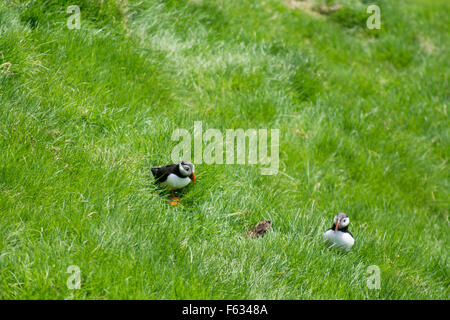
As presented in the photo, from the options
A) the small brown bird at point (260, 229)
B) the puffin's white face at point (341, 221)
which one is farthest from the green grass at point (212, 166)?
the puffin's white face at point (341, 221)

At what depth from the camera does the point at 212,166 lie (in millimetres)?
5156

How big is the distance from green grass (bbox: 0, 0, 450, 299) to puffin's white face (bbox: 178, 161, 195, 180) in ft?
0.82

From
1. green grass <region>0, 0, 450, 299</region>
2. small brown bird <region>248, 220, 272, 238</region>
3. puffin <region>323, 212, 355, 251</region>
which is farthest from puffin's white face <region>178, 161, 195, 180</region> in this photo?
puffin <region>323, 212, 355, 251</region>

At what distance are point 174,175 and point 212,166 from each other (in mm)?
654

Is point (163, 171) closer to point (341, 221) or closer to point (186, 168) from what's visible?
point (186, 168)

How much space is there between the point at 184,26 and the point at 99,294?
4.78 m

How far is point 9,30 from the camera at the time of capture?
5.19m

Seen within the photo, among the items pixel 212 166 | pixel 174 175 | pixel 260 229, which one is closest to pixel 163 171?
pixel 174 175

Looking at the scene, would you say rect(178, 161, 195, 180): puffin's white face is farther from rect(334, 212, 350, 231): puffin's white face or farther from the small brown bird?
rect(334, 212, 350, 231): puffin's white face

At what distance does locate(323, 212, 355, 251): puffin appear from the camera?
15.3ft

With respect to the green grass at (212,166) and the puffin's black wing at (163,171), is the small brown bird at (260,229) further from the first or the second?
the puffin's black wing at (163,171)

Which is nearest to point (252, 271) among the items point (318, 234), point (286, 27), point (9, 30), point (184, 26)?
point (318, 234)

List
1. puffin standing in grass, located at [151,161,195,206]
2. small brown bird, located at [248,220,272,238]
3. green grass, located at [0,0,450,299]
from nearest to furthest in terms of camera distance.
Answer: green grass, located at [0,0,450,299], puffin standing in grass, located at [151,161,195,206], small brown bird, located at [248,220,272,238]
